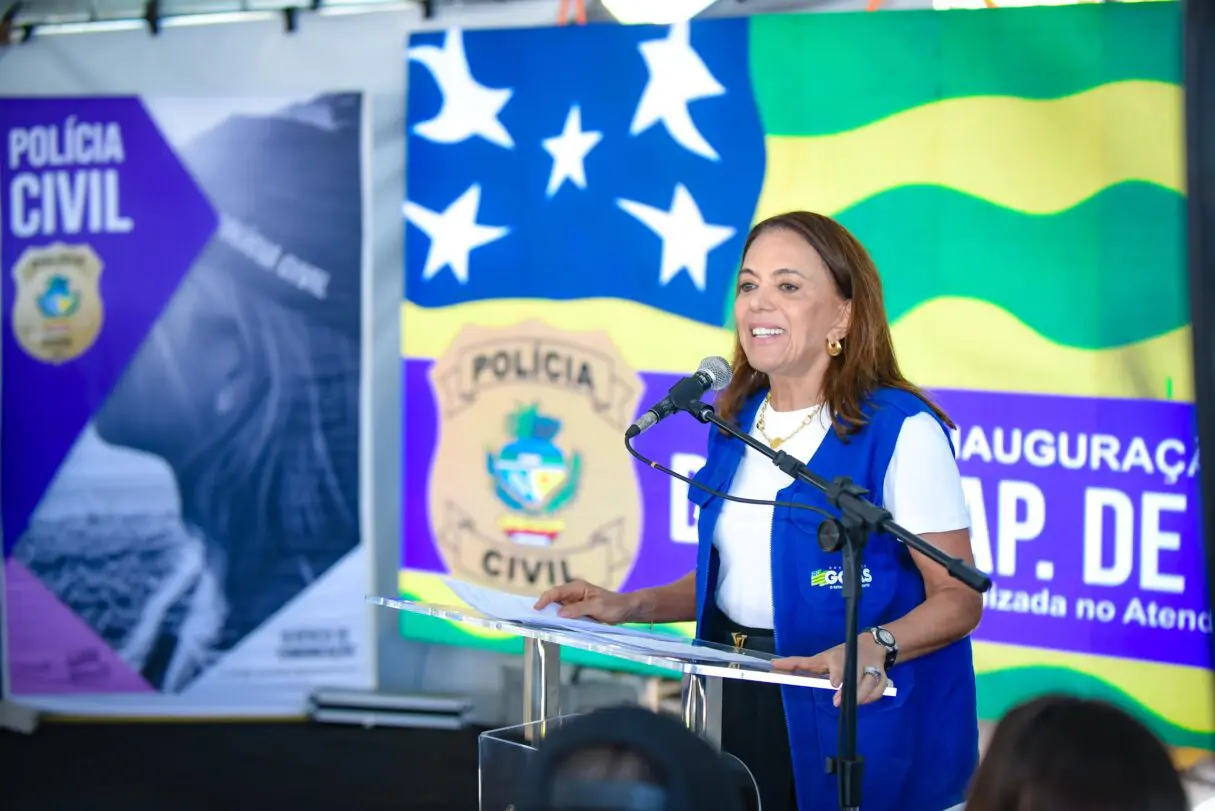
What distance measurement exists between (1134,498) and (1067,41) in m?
1.32

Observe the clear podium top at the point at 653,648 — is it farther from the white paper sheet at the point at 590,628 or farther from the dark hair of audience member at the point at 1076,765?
the dark hair of audience member at the point at 1076,765

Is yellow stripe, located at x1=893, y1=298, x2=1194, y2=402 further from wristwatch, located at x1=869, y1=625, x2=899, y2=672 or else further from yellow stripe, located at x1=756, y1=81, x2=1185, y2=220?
wristwatch, located at x1=869, y1=625, x2=899, y2=672

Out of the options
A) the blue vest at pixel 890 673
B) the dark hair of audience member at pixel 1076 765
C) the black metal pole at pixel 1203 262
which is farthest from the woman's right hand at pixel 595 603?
the black metal pole at pixel 1203 262

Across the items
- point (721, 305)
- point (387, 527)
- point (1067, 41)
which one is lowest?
point (387, 527)

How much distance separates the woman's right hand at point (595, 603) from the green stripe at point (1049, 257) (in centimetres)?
198

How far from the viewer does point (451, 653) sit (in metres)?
4.96

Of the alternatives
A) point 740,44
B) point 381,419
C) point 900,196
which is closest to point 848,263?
point 900,196

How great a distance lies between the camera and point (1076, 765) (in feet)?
3.43

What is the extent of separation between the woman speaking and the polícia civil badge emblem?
333cm

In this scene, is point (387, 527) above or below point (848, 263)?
below

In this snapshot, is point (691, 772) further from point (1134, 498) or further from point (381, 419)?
point (381, 419)

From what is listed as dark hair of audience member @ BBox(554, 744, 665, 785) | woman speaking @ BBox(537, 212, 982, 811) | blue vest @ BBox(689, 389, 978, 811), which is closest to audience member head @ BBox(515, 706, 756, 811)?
dark hair of audience member @ BBox(554, 744, 665, 785)

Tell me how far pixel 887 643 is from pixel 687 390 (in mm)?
478

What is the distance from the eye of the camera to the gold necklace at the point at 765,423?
7.36 ft
